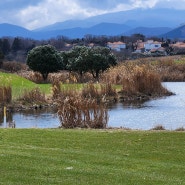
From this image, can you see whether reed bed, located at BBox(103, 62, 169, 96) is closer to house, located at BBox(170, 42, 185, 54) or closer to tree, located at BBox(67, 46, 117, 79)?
tree, located at BBox(67, 46, 117, 79)

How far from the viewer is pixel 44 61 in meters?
42.9

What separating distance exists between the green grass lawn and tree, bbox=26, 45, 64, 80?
92.8 feet

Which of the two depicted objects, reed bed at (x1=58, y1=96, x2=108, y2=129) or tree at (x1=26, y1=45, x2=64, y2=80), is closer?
reed bed at (x1=58, y1=96, x2=108, y2=129)

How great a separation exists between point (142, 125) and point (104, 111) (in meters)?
3.05

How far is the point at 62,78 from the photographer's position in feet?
132

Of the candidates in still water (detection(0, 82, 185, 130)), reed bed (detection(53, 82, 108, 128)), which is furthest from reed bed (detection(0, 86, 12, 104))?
reed bed (detection(53, 82, 108, 128))

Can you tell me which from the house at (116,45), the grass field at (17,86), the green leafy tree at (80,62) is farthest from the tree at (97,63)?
the house at (116,45)

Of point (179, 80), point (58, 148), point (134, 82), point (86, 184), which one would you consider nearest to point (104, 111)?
point (58, 148)

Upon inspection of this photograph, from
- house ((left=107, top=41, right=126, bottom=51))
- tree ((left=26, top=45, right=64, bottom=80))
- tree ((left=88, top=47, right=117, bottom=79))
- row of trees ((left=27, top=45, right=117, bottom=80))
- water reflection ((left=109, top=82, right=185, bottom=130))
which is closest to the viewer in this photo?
water reflection ((left=109, top=82, right=185, bottom=130))

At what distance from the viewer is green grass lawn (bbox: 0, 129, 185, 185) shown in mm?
8617

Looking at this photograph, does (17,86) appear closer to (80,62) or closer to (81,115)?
(80,62)

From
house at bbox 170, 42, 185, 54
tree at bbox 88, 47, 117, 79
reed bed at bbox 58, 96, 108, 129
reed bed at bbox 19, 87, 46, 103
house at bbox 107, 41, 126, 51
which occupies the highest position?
house at bbox 107, 41, 126, 51

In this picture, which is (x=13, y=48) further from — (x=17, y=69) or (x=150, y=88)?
(x=150, y=88)


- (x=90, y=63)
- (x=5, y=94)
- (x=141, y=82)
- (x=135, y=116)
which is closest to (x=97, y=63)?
(x=90, y=63)
